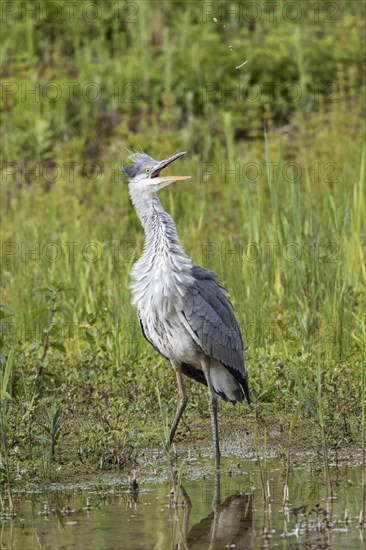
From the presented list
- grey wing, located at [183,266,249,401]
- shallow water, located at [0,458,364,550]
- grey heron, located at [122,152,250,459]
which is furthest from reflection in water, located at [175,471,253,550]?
grey wing, located at [183,266,249,401]

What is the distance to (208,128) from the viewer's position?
13.4 m

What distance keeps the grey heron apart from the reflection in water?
74 centimetres

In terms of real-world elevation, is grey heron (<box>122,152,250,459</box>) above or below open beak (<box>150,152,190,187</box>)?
below

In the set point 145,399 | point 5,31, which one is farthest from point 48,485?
point 5,31

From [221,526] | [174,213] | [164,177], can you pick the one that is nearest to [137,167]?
[164,177]

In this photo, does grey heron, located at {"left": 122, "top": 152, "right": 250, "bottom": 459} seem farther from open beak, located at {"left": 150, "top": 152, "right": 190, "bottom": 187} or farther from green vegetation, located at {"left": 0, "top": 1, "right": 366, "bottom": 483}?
green vegetation, located at {"left": 0, "top": 1, "right": 366, "bottom": 483}

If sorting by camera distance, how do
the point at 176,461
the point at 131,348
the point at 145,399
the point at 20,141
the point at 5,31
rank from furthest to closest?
the point at 5,31, the point at 20,141, the point at 131,348, the point at 145,399, the point at 176,461

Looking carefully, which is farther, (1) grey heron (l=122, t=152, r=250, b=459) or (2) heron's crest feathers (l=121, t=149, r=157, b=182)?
(2) heron's crest feathers (l=121, t=149, r=157, b=182)

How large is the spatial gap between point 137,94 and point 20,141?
1652mm

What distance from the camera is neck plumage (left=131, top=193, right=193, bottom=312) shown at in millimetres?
6691

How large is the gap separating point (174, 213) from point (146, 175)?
11.3 feet

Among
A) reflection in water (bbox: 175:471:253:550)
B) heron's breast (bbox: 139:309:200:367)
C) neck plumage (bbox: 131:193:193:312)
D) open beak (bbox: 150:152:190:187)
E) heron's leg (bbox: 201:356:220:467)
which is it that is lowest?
reflection in water (bbox: 175:471:253:550)

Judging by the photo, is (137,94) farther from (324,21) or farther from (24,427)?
(24,427)

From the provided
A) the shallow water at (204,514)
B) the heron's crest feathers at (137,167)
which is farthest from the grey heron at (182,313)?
the shallow water at (204,514)
